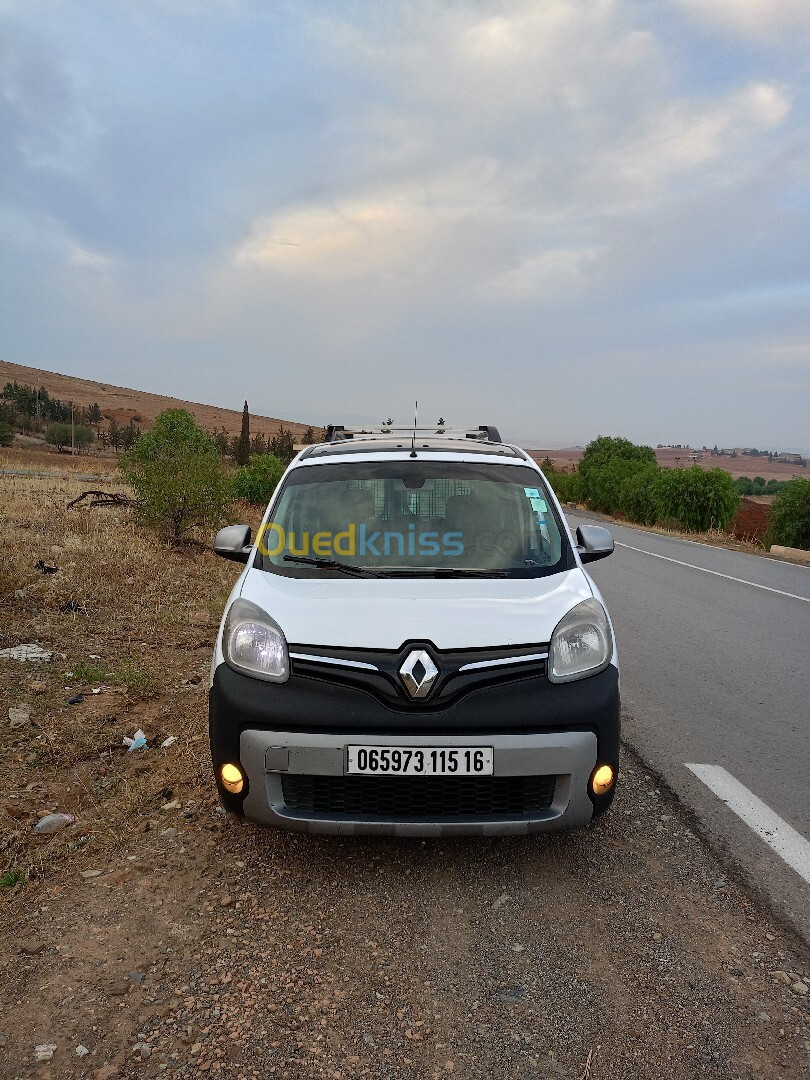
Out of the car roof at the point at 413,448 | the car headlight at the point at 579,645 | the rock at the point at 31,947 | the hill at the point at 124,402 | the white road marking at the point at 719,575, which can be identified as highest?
the hill at the point at 124,402

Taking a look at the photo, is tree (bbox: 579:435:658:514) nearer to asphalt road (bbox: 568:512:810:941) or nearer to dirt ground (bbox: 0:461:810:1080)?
asphalt road (bbox: 568:512:810:941)

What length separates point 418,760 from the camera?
2949mm

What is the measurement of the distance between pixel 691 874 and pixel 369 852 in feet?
4.51

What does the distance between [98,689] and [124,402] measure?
124 metres

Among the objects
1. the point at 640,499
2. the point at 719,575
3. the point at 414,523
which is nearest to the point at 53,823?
the point at 414,523

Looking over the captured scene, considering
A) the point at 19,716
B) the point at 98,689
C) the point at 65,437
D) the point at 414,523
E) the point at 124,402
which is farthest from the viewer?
the point at 124,402

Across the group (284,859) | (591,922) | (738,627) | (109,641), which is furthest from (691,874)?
(738,627)

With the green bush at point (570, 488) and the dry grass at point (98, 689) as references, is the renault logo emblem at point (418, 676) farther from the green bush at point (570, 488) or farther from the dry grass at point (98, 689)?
the green bush at point (570, 488)

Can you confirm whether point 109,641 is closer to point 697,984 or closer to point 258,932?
Answer: point 258,932

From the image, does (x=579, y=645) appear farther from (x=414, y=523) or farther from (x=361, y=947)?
(x=361, y=947)

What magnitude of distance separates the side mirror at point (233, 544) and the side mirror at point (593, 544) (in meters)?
1.89

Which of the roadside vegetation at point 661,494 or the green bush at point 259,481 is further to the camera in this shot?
the roadside vegetation at point 661,494

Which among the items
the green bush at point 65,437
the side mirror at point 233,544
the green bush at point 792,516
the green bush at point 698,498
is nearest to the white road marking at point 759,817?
the side mirror at point 233,544

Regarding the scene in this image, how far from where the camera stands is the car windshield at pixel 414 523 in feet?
12.4
